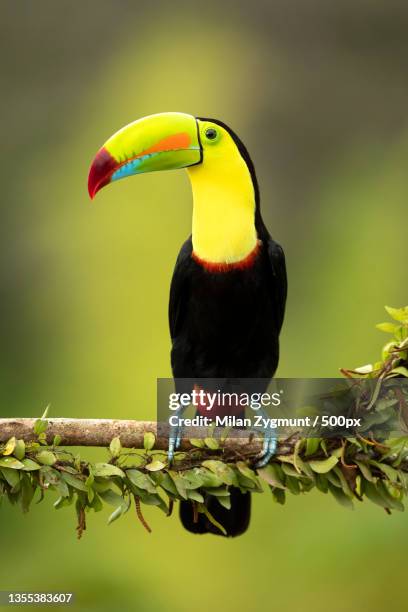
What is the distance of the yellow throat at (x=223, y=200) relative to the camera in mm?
1984

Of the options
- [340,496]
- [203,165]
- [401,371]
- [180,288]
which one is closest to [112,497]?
[340,496]

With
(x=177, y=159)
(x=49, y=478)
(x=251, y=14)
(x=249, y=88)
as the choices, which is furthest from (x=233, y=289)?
(x=251, y=14)

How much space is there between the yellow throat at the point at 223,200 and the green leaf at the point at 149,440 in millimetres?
529

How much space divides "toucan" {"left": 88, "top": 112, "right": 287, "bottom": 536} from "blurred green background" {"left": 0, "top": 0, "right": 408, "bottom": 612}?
1238 millimetres

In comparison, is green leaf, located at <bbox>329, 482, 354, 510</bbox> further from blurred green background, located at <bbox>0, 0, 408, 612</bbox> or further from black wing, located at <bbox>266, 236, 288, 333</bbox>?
blurred green background, located at <bbox>0, 0, 408, 612</bbox>

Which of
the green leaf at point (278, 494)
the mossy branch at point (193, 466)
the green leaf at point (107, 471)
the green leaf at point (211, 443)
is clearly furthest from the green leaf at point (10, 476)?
the green leaf at point (278, 494)

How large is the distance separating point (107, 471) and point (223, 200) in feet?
2.25

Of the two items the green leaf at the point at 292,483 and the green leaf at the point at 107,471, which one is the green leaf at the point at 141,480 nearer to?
the green leaf at the point at 107,471

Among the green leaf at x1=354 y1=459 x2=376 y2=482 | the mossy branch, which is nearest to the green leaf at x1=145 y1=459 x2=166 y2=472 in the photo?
the mossy branch

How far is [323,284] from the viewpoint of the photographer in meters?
3.81

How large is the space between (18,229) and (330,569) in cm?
203

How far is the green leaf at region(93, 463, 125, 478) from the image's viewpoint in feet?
5.22

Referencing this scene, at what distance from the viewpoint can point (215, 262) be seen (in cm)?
206

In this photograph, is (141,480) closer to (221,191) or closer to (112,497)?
(112,497)
